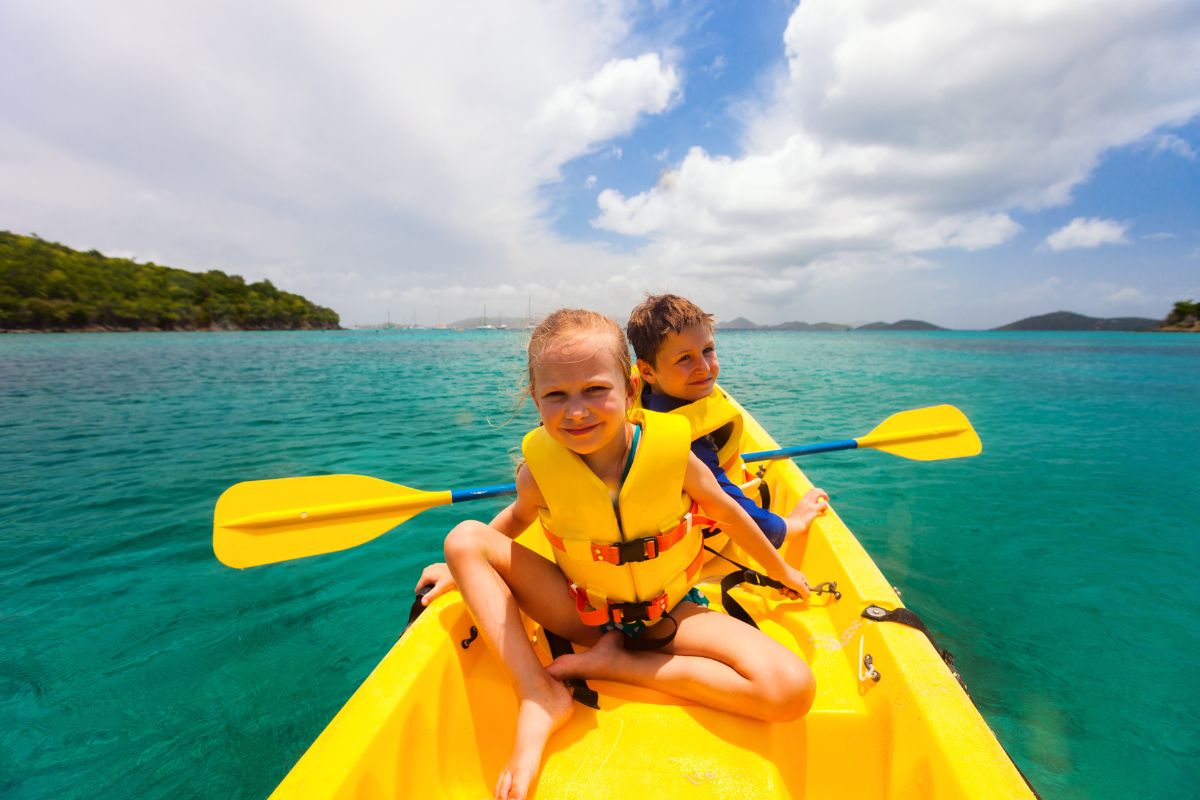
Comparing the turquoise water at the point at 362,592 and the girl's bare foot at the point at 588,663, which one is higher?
the girl's bare foot at the point at 588,663

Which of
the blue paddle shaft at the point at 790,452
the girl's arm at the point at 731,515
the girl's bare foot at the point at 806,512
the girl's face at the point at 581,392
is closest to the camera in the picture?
the girl's face at the point at 581,392

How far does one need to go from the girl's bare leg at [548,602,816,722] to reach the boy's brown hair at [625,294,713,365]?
1.14 meters

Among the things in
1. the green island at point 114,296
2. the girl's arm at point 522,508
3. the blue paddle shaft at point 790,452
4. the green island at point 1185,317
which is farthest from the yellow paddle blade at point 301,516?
the green island at point 1185,317

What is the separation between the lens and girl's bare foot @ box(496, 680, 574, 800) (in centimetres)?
133

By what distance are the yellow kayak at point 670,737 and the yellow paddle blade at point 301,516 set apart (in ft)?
2.15

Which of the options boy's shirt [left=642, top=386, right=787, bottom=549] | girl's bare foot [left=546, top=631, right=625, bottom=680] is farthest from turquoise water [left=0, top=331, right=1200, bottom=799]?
girl's bare foot [left=546, top=631, right=625, bottom=680]

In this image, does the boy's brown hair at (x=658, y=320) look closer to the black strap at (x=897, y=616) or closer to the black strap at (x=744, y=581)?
the black strap at (x=744, y=581)

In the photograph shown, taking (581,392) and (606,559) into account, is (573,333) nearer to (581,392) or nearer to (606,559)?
(581,392)

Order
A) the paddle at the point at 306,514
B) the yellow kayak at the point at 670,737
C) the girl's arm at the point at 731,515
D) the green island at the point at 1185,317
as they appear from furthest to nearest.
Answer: the green island at the point at 1185,317 → the paddle at the point at 306,514 → the girl's arm at the point at 731,515 → the yellow kayak at the point at 670,737

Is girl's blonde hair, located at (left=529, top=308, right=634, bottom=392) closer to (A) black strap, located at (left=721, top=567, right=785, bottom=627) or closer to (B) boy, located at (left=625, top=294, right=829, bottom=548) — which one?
(B) boy, located at (left=625, top=294, right=829, bottom=548)

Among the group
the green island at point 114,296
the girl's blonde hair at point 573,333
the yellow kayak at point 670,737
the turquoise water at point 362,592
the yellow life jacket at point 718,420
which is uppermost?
the green island at point 114,296

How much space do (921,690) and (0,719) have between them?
3.81 m

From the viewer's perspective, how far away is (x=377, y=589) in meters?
3.54

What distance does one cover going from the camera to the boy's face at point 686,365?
2305 millimetres
